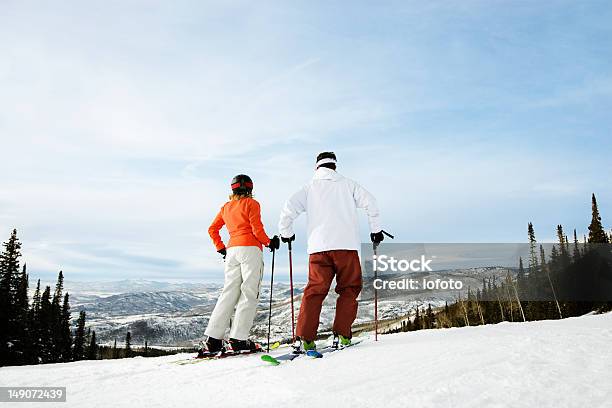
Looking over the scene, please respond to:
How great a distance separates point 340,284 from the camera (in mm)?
7363

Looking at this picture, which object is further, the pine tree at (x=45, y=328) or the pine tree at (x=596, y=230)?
the pine tree at (x=596, y=230)

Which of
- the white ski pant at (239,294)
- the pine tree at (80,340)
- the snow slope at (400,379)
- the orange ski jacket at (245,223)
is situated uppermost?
the orange ski jacket at (245,223)

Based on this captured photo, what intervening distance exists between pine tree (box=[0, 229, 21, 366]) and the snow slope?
43.4m

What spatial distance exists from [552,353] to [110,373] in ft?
18.5

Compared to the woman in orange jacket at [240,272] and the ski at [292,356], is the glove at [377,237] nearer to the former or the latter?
the woman in orange jacket at [240,272]

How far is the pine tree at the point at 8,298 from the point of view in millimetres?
42669

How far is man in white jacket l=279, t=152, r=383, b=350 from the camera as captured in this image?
23.6 ft

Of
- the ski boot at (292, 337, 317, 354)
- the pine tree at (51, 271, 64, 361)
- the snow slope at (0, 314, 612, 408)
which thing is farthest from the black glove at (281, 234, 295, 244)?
the pine tree at (51, 271, 64, 361)

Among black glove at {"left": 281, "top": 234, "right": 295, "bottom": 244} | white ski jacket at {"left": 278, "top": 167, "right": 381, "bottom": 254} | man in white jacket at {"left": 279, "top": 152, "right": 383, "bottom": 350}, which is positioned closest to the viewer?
man in white jacket at {"left": 279, "top": 152, "right": 383, "bottom": 350}

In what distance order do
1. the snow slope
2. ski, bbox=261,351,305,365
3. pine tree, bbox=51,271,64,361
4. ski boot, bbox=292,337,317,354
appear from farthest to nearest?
pine tree, bbox=51,271,64,361
ski boot, bbox=292,337,317,354
ski, bbox=261,351,305,365
the snow slope

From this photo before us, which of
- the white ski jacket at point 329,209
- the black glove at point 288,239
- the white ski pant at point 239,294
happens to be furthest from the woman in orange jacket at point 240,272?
the white ski jacket at point 329,209

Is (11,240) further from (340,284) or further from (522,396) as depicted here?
(522,396)

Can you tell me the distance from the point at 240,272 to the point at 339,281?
75.4 inches

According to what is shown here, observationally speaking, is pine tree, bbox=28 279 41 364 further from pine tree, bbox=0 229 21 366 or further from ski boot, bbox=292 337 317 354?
ski boot, bbox=292 337 317 354
